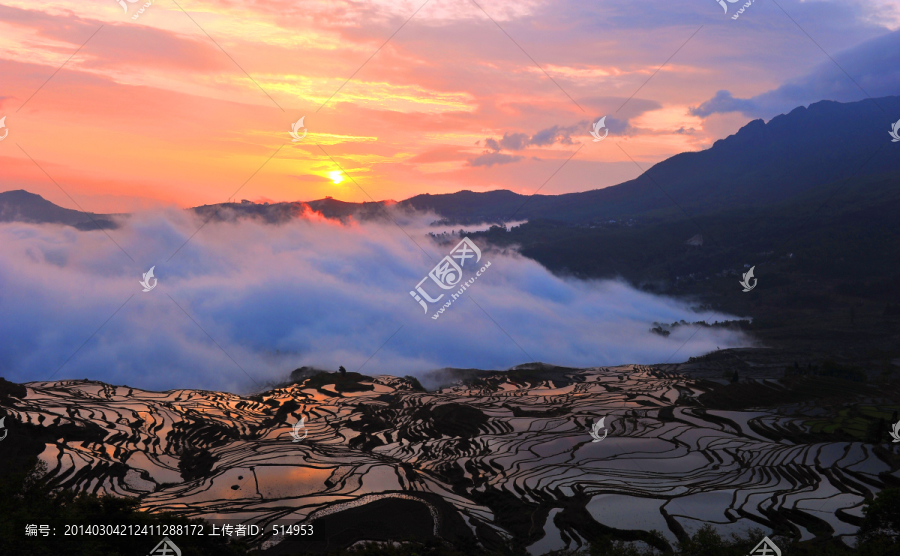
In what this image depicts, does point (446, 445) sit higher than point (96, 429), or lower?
lower

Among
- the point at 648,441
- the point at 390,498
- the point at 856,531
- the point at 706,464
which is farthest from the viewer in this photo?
the point at 648,441

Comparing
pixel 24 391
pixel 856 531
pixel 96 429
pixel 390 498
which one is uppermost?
pixel 24 391

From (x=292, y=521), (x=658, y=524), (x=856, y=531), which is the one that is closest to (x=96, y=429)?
→ (x=292, y=521)

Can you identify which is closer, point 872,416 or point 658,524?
point 658,524

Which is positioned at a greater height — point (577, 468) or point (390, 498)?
point (390, 498)

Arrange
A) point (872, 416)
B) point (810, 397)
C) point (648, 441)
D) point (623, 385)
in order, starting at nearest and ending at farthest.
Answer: point (648, 441) < point (872, 416) < point (810, 397) < point (623, 385)

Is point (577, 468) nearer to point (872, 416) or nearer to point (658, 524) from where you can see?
point (658, 524)

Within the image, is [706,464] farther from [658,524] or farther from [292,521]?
[292,521]

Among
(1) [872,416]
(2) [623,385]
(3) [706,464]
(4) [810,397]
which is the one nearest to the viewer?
Answer: (3) [706,464]

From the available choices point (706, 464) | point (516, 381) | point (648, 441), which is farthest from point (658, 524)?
point (516, 381)
